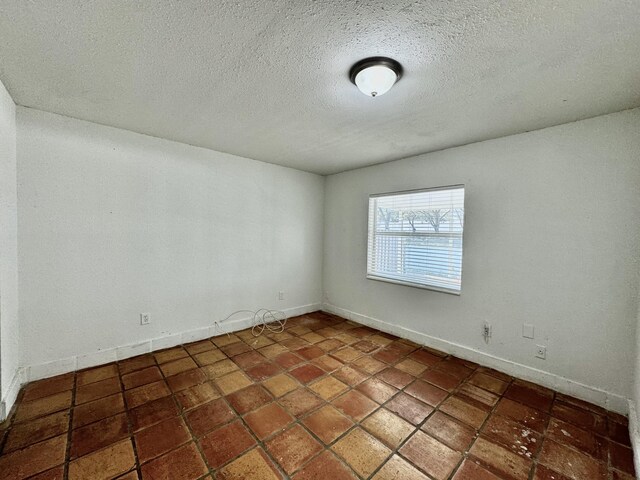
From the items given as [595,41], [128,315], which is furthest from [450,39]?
[128,315]

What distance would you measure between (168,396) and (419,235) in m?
2.83

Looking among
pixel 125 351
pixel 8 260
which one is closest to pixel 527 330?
pixel 125 351

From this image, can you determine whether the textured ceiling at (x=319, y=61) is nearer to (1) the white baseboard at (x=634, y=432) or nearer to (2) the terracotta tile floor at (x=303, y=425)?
(1) the white baseboard at (x=634, y=432)

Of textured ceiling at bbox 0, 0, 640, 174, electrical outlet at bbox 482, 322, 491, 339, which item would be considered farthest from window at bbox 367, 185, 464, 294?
textured ceiling at bbox 0, 0, 640, 174

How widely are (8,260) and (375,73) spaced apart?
2779 mm

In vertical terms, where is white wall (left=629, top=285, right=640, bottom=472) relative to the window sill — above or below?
below

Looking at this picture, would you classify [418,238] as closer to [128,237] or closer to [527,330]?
[527,330]

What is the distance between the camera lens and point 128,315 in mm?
2611

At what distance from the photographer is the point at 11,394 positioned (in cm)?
187

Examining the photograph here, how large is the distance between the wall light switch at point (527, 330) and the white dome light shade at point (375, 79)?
2319 millimetres

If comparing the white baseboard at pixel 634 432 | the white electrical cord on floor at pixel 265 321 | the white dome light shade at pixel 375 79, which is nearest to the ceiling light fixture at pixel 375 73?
the white dome light shade at pixel 375 79

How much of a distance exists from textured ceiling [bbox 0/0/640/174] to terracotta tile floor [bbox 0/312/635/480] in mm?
2176

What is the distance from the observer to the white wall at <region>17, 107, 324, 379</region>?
2.20m

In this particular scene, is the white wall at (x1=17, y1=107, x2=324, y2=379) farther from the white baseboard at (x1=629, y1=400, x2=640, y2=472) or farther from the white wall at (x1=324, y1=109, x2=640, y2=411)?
the white baseboard at (x1=629, y1=400, x2=640, y2=472)
